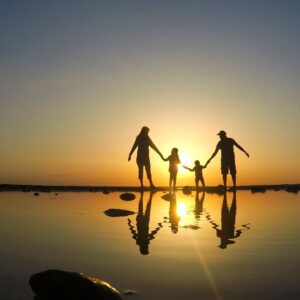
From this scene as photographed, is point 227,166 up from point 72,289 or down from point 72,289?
up

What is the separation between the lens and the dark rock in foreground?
3.19 metres

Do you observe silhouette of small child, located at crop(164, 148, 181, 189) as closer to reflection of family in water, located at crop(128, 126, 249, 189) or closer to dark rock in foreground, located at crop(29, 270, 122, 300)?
reflection of family in water, located at crop(128, 126, 249, 189)

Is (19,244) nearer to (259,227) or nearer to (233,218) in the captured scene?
(259,227)

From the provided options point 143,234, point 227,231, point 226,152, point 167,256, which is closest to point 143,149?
point 226,152

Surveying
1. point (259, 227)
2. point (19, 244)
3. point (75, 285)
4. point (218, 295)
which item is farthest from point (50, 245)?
point (259, 227)

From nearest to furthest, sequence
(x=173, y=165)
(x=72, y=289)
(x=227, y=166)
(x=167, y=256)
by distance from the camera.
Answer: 1. (x=72, y=289)
2. (x=167, y=256)
3. (x=227, y=166)
4. (x=173, y=165)

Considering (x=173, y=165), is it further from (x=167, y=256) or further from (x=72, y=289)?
(x=72, y=289)

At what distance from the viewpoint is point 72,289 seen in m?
3.26

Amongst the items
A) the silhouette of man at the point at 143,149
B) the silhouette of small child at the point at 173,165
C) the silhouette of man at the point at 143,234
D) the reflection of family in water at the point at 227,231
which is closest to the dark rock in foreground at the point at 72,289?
the silhouette of man at the point at 143,234

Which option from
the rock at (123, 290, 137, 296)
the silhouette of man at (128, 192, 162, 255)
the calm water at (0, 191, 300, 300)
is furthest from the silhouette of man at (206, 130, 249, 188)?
the rock at (123, 290, 137, 296)

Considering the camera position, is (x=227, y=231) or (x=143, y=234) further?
(x=227, y=231)

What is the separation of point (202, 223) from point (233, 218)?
1284 millimetres

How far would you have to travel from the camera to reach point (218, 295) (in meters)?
3.22

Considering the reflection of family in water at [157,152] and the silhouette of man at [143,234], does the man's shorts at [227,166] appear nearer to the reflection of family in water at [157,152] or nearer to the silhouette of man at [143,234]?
the reflection of family in water at [157,152]
